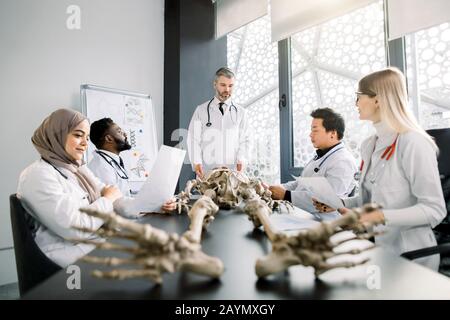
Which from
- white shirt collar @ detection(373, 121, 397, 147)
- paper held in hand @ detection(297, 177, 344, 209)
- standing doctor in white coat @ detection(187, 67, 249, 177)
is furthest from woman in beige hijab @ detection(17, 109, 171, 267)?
standing doctor in white coat @ detection(187, 67, 249, 177)

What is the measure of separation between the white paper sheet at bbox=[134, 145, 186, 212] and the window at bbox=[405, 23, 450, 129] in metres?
2.28

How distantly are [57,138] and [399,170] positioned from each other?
1.51m

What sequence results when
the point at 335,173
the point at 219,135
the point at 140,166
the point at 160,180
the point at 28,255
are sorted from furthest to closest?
the point at 140,166 < the point at 219,135 < the point at 335,173 < the point at 160,180 < the point at 28,255

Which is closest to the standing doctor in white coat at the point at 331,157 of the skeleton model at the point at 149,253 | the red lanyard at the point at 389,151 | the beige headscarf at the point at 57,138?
the red lanyard at the point at 389,151

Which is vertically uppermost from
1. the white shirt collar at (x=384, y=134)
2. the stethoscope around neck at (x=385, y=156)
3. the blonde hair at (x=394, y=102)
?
the blonde hair at (x=394, y=102)

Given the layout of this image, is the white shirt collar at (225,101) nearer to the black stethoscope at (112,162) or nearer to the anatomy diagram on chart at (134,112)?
the anatomy diagram on chart at (134,112)

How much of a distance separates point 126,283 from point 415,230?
1156 millimetres

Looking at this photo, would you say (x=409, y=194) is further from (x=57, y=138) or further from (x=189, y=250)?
(x=57, y=138)

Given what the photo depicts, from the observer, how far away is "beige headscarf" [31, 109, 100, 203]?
140cm

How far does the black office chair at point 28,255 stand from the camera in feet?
3.54

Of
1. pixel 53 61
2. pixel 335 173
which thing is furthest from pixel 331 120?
pixel 53 61

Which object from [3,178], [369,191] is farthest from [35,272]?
[3,178]

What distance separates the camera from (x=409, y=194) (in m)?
1.28
